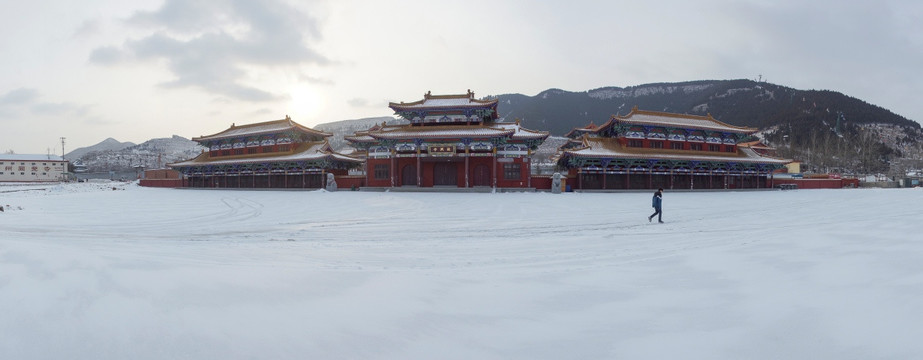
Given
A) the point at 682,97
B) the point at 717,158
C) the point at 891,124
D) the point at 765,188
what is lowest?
the point at 765,188

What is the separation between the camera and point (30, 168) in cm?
8775

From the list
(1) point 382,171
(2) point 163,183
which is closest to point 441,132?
(1) point 382,171

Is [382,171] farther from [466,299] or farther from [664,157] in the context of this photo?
[466,299]

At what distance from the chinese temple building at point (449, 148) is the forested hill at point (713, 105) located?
75968 mm

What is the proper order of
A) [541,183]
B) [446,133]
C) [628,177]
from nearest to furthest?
1. [446,133]
2. [541,183]
3. [628,177]

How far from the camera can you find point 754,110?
126 meters

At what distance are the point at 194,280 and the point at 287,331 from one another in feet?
7.99

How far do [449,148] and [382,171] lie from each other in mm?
7189

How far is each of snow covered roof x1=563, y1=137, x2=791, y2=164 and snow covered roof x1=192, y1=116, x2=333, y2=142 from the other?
89.8 ft

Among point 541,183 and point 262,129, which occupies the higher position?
point 262,129

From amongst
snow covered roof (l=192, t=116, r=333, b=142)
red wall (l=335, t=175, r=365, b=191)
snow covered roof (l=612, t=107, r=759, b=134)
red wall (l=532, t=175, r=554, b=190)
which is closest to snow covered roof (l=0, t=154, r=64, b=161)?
snow covered roof (l=192, t=116, r=333, b=142)

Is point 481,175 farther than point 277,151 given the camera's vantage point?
No

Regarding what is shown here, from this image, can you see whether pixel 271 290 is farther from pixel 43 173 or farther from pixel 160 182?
pixel 43 173

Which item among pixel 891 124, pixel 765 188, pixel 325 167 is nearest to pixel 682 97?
pixel 891 124
